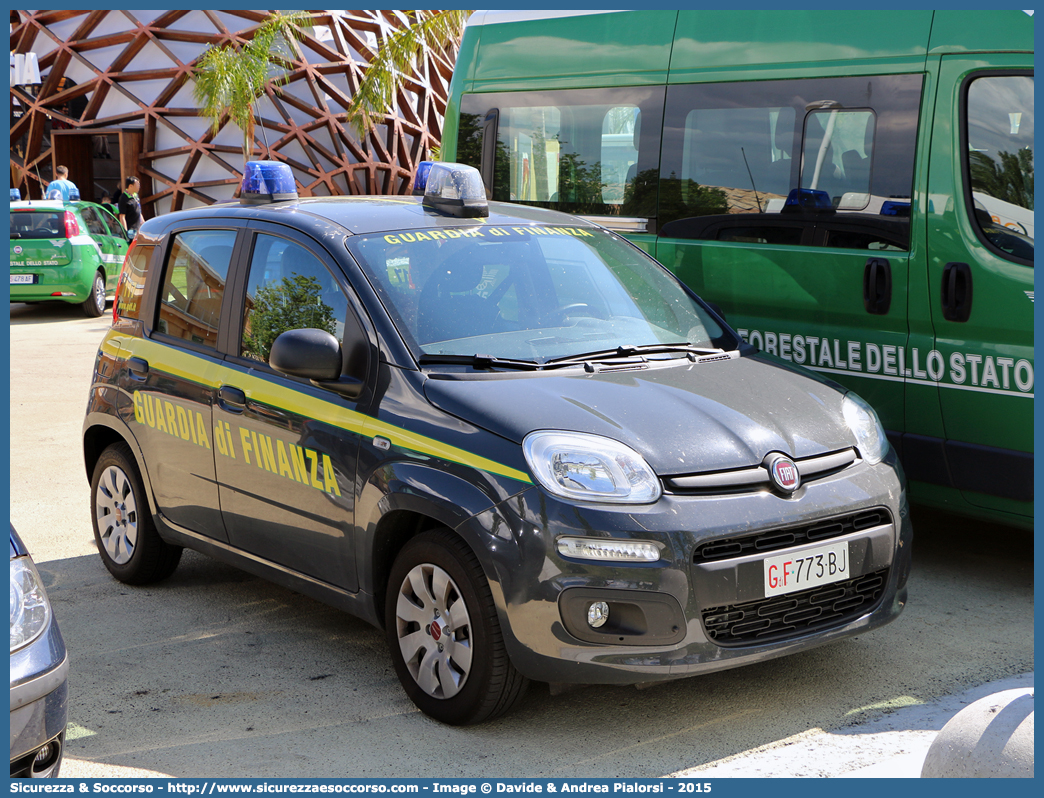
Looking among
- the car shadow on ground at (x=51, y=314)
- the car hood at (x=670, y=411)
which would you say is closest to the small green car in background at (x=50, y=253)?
the car shadow on ground at (x=51, y=314)

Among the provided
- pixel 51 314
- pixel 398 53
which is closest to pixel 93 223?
pixel 51 314

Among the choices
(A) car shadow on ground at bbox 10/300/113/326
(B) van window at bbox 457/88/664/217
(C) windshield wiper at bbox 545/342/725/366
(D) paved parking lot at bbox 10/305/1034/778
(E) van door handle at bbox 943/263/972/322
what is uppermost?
(B) van window at bbox 457/88/664/217

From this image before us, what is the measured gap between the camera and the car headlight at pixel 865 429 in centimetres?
388

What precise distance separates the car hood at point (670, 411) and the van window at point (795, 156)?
1.45 metres

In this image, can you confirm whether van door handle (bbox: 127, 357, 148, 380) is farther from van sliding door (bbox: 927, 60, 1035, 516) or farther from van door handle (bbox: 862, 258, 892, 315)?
van sliding door (bbox: 927, 60, 1035, 516)

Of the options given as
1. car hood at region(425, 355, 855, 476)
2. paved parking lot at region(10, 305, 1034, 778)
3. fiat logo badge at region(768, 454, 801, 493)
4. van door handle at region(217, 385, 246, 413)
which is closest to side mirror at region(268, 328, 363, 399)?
car hood at region(425, 355, 855, 476)

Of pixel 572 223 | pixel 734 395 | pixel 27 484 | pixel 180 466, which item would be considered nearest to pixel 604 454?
pixel 734 395

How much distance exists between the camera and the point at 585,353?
13.5ft

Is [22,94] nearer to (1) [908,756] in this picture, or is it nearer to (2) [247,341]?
(2) [247,341]

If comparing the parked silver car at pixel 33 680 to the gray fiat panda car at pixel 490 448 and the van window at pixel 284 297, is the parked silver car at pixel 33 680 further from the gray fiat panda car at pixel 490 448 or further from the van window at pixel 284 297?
the van window at pixel 284 297

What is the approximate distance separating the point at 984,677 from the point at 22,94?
98.5 feet

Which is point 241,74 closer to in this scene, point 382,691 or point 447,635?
point 382,691

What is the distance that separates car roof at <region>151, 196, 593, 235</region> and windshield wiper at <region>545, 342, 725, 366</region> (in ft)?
2.67

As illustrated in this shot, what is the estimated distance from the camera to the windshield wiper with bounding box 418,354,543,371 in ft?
12.7
